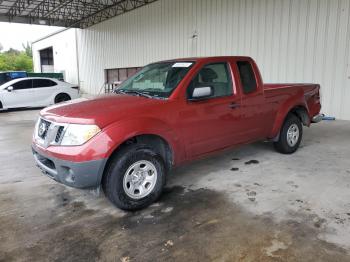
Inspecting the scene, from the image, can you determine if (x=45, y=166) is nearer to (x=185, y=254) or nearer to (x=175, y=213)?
(x=175, y=213)

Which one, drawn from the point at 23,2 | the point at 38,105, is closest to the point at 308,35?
the point at 38,105

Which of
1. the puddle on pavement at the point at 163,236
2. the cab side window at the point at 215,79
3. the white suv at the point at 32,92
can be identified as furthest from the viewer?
the white suv at the point at 32,92

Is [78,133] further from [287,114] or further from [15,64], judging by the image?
[15,64]

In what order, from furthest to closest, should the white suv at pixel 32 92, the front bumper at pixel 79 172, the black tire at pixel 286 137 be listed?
1. the white suv at pixel 32 92
2. the black tire at pixel 286 137
3. the front bumper at pixel 79 172

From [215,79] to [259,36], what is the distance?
7.21 meters

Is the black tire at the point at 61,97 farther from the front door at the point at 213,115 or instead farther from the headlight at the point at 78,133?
the headlight at the point at 78,133

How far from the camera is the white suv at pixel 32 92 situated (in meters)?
12.9

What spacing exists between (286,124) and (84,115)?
341 cm

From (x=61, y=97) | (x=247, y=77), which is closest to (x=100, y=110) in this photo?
(x=247, y=77)

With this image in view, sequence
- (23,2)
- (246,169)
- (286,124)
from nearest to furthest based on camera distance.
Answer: (246,169), (286,124), (23,2)

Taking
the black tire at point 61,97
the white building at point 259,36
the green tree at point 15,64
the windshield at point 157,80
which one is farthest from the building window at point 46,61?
the windshield at point 157,80

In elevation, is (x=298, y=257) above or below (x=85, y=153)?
below

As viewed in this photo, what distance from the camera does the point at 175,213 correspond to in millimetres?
3381

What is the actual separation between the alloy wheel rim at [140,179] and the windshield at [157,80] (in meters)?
0.86
